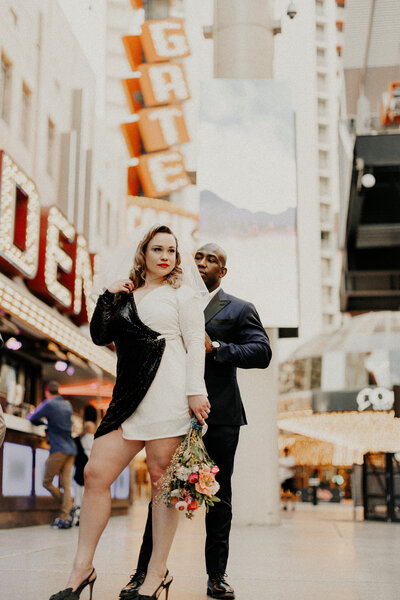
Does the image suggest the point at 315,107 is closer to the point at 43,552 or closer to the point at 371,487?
the point at 371,487

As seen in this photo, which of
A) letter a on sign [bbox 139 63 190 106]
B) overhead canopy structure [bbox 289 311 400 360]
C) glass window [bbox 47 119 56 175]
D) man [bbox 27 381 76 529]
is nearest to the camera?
man [bbox 27 381 76 529]

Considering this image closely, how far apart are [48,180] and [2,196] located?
11.7 feet

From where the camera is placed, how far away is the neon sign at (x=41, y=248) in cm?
999

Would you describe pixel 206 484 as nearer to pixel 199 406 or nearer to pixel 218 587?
pixel 199 406

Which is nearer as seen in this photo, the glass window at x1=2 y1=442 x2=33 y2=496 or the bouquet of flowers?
the bouquet of flowers

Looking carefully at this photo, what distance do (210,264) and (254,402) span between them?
20.2 feet

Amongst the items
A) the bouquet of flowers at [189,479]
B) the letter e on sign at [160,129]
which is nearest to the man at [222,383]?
the bouquet of flowers at [189,479]

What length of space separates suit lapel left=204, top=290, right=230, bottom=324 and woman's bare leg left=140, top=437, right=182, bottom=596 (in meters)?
0.93

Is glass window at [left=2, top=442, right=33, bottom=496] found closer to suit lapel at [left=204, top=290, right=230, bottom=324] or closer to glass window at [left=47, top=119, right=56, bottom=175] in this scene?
suit lapel at [left=204, top=290, right=230, bottom=324]

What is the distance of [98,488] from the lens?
133 inches

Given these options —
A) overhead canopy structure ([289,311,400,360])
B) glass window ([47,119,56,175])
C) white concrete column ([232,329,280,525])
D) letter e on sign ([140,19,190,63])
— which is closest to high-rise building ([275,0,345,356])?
overhead canopy structure ([289,311,400,360])

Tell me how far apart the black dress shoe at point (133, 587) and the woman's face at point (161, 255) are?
145cm

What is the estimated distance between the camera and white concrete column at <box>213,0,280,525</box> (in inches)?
387

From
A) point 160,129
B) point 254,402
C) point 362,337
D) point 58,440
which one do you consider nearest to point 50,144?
point 58,440
